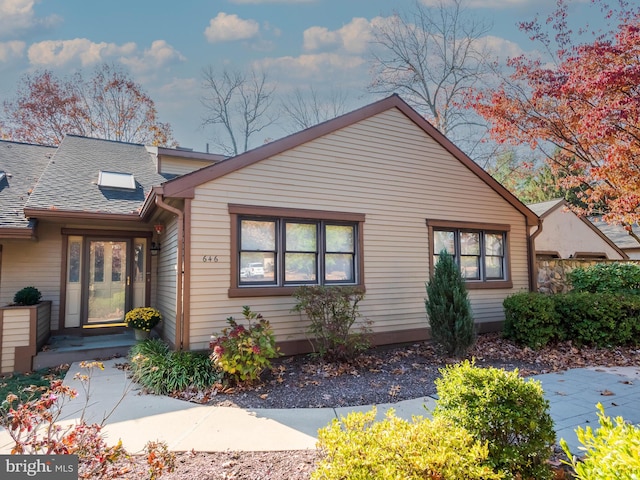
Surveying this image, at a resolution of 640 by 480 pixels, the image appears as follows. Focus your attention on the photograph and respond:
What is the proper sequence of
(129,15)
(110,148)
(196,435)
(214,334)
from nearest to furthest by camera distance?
(196,435) < (214,334) < (110,148) < (129,15)

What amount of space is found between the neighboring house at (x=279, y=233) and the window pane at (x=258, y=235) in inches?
0.8

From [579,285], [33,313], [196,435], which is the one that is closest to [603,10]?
[579,285]

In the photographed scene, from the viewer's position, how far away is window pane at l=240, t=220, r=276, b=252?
264 inches

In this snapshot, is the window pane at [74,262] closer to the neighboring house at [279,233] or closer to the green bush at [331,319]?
the neighboring house at [279,233]

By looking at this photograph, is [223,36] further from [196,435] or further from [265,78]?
[196,435]

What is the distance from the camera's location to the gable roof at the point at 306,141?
618 centimetres

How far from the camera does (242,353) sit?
5262 mm

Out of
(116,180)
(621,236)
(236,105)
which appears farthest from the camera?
(236,105)

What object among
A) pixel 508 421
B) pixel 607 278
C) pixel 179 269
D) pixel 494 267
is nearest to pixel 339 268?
pixel 179 269

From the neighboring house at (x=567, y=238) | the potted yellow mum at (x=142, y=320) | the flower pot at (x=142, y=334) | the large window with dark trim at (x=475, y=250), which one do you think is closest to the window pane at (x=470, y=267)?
the large window with dark trim at (x=475, y=250)

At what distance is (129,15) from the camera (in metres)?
12.9

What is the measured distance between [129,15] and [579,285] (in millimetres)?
16837

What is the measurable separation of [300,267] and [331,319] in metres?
1.31

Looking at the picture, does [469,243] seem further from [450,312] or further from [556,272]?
[556,272]
